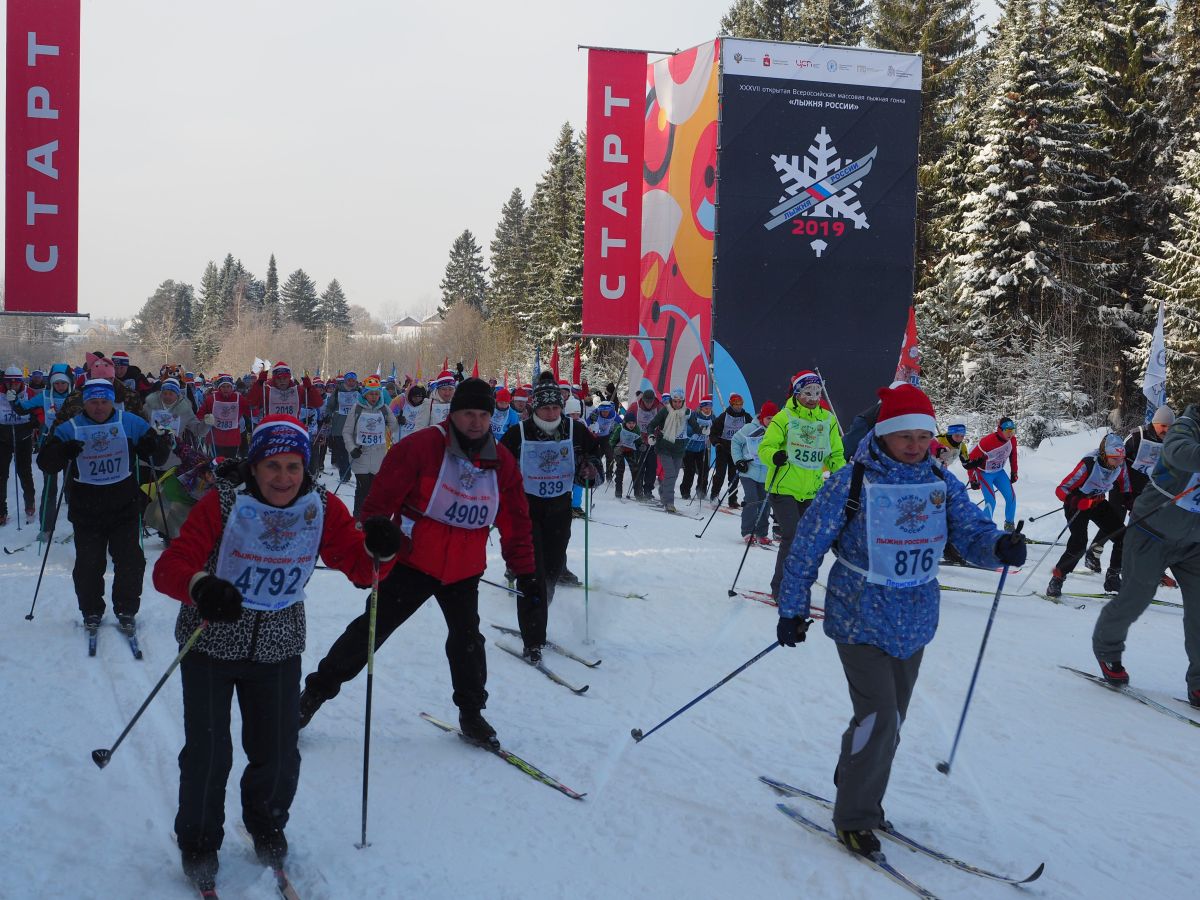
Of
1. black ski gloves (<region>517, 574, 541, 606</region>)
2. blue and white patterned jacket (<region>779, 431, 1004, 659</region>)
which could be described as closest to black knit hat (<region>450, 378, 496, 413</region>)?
black ski gloves (<region>517, 574, 541, 606</region>)

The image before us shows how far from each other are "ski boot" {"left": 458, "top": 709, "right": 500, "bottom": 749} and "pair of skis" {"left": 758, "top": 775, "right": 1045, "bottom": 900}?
1433mm

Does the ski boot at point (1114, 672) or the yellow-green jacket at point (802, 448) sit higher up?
the yellow-green jacket at point (802, 448)

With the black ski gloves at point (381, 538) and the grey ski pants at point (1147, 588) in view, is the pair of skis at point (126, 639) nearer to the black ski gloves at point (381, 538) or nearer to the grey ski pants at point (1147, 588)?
the black ski gloves at point (381, 538)

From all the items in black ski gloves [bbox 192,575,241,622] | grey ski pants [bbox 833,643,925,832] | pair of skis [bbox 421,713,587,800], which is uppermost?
black ski gloves [bbox 192,575,241,622]

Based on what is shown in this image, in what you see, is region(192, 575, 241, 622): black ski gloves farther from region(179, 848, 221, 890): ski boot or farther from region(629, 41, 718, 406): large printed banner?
region(629, 41, 718, 406): large printed banner

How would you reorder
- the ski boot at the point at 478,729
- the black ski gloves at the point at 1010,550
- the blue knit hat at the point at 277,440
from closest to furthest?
the blue knit hat at the point at 277,440 < the black ski gloves at the point at 1010,550 < the ski boot at the point at 478,729

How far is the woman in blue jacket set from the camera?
12.3 feet

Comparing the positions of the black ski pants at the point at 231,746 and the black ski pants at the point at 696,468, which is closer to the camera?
the black ski pants at the point at 231,746

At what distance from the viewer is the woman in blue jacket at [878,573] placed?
148 inches

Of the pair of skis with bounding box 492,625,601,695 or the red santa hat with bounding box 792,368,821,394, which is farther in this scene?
the red santa hat with bounding box 792,368,821,394

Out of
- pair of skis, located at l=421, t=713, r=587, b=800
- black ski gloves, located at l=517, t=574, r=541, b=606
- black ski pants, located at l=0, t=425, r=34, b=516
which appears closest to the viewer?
pair of skis, located at l=421, t=713, r=587, b=800

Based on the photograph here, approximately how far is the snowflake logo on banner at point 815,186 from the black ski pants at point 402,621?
754 inches

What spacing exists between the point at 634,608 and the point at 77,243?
24.4 feet

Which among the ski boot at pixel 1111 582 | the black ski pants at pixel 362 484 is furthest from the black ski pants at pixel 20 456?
the ski boot at pixel 1111 582
